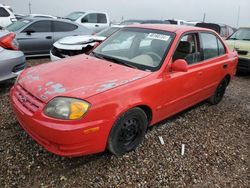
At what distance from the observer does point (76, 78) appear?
118 inches

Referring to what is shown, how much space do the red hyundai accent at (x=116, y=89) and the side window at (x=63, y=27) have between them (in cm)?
527

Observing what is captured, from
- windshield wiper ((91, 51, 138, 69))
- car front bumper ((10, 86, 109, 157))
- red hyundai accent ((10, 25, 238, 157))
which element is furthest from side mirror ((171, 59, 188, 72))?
car front bumper ((10, 86, 109, 157))

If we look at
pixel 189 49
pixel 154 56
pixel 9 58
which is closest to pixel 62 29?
pixel 9 58

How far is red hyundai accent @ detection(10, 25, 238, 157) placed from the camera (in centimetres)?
256

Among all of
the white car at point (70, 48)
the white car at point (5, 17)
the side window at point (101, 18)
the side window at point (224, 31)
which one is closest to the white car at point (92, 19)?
the side window at point (101, 18)

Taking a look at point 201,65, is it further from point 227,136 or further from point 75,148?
point 75,148

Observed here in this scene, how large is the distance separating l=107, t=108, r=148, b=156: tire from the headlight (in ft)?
1.49

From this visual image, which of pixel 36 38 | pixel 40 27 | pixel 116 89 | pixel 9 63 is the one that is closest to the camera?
pixel 116 89

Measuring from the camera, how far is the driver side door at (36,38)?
8.05 meters

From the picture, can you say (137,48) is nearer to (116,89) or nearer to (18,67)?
(116,89)

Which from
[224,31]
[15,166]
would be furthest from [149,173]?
[224,31]

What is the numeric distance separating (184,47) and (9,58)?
307 centimetres

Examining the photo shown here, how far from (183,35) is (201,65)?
2.06 ft

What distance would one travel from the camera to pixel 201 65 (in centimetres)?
412
